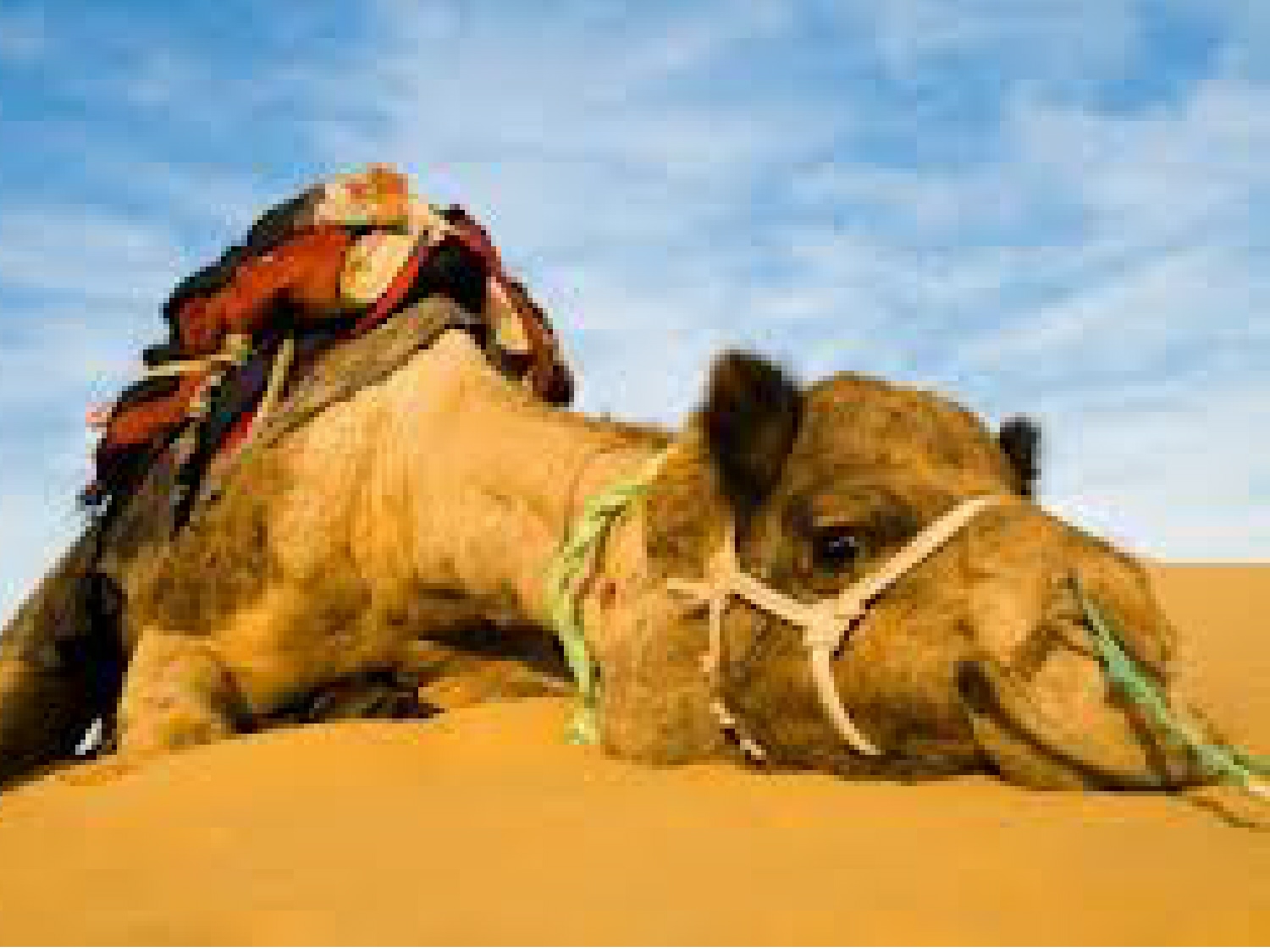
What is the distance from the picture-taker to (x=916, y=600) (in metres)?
4.17

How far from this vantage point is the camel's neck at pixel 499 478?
19.2 ft

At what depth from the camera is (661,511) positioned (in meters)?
4.96

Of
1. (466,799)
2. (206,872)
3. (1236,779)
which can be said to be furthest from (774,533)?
(206,872)

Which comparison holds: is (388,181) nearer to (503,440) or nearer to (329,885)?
(503,440)

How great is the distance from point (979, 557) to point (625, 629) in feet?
3.72

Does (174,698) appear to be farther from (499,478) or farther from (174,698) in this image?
(499,478)

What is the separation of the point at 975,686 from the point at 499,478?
2.56 metres

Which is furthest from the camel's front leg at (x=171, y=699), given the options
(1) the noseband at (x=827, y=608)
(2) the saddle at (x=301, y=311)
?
(1) the noseband at (x=827, y=608)

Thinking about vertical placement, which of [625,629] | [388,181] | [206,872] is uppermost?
[388,181]

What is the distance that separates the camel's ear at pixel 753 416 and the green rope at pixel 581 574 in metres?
0.38

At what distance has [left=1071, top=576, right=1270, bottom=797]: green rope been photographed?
3.67 meters

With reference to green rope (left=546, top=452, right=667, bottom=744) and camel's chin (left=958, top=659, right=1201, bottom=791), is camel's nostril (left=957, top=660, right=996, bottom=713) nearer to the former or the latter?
camel's chin (left=958, top=659, right=1201, bottom=791)

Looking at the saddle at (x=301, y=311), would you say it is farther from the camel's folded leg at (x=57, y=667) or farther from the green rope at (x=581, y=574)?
the green rope at (x=581, y=574)

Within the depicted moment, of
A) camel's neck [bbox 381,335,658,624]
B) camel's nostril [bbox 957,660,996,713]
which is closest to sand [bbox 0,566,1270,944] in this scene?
camel's nostril [bbox 957,660,996,713]
